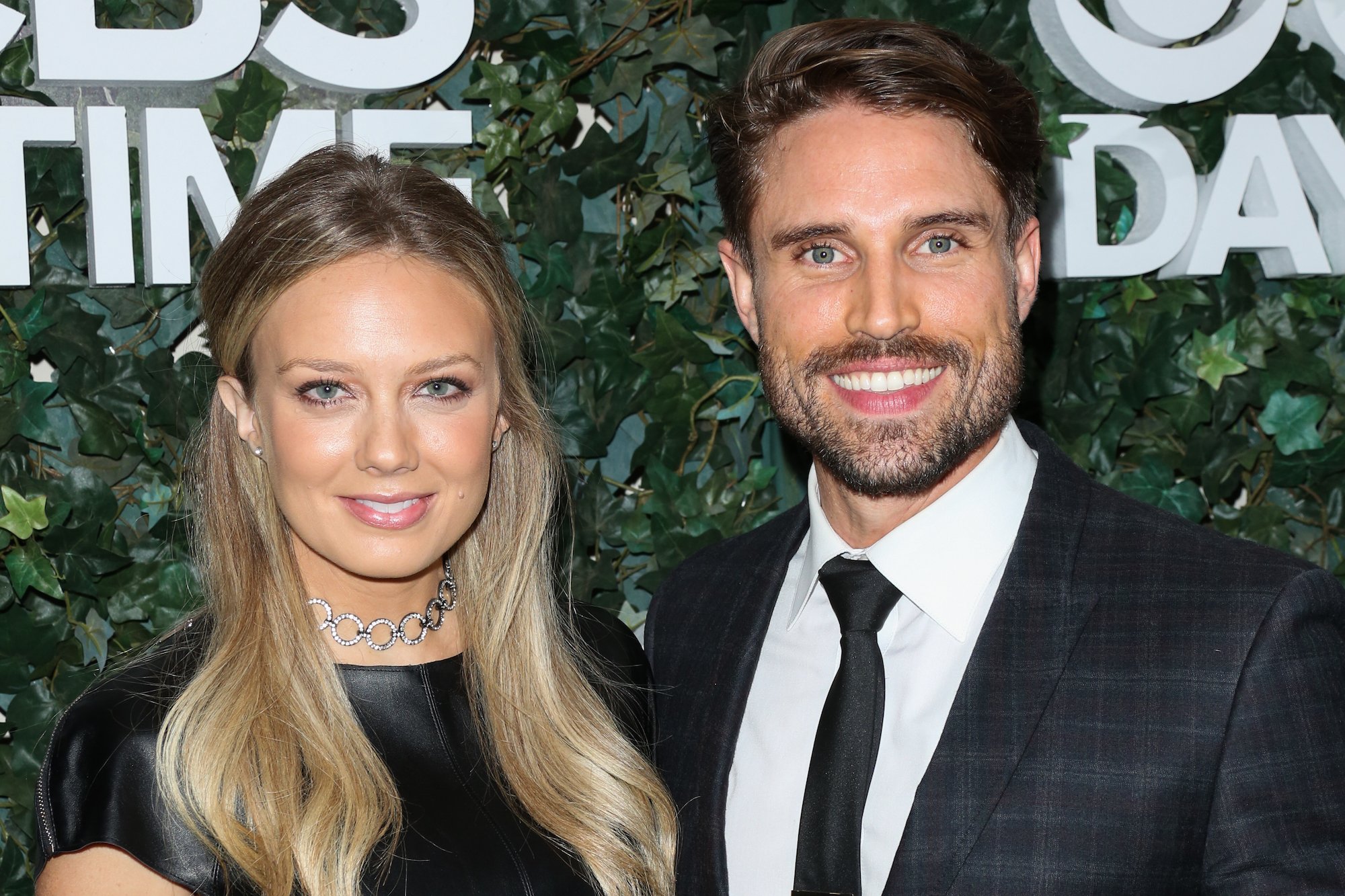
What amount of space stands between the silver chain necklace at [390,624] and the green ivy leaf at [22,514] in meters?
0.56

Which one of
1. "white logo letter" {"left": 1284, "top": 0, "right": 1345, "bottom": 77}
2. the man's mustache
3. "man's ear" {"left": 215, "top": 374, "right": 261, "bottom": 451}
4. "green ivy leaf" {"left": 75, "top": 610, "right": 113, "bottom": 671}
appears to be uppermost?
"white logo letter" {"left": 1284, "top": 0, "right": 1345, "bottom": 77}

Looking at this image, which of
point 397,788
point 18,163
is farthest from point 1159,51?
point 18,163

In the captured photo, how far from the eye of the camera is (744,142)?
1.72 m

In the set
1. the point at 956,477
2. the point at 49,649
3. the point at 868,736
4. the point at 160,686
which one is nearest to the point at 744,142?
the point at 956,477

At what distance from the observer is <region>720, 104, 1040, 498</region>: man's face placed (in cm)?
155

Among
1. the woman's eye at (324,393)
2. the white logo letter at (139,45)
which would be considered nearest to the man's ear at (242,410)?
the woman's eye at (324,393)

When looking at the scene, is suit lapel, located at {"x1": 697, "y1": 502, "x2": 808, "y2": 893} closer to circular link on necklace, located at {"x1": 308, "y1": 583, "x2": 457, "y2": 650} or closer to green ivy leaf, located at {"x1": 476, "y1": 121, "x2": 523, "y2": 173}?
circular link on necklace, located at {"x1": 308, "y1": 583, "x2": 457, "y2": 650}

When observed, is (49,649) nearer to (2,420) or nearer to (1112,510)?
(2,420)

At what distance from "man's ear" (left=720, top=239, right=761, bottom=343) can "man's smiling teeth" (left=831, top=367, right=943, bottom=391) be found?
219mm

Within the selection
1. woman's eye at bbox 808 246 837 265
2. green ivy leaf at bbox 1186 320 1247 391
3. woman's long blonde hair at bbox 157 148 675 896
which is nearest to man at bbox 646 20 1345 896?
woman's eye at bbox 808 246 837 265

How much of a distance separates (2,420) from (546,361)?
84 centimetres

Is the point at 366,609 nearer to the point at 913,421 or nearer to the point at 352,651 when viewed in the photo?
the point at 352,651

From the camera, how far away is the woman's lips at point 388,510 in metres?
1.55

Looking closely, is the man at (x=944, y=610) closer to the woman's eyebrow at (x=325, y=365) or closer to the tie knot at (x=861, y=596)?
the tie knot at (x=861, y=596)
